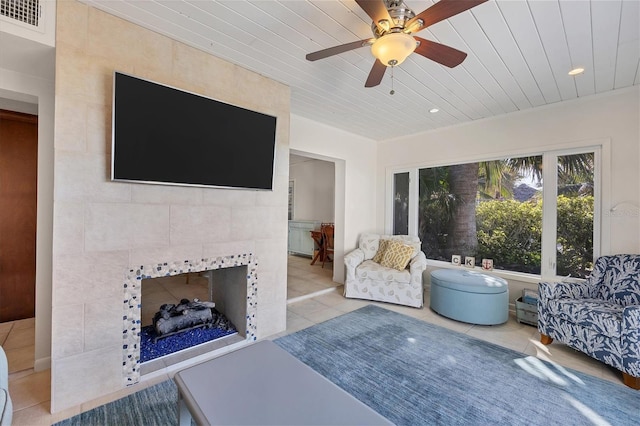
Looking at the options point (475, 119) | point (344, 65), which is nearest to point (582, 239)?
point (475, 119)

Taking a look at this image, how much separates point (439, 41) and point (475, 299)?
2662 millimetres

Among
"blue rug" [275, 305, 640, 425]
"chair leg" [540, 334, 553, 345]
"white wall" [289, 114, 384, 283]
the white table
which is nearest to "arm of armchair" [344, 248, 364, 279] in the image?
"white wall" [289, 114, 384, 283]

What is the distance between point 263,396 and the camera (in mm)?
1244

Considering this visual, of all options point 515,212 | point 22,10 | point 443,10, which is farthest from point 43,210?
point 515,212

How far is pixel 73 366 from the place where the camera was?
1.77 m

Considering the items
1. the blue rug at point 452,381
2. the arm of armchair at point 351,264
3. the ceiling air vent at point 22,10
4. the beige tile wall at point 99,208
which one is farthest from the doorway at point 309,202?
the ceiling air vent at point 22,10

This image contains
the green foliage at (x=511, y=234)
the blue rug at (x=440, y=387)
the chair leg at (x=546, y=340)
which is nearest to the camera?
the blue rug at (x=440, y=387)

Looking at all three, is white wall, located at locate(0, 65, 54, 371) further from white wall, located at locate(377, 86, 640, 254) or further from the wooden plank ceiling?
white wall, located at locate(377, 86, 640, 254)

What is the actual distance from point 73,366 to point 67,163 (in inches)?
52.5

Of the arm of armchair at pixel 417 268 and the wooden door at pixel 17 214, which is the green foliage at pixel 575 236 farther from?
the wooden door at pixel 17 214

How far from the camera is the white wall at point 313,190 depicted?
6.95 meters

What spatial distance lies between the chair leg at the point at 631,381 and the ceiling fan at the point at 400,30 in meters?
2.67

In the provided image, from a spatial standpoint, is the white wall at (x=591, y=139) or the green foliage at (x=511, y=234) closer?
the white wall at (x=591, y=139)

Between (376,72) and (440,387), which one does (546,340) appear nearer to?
(440,387)
